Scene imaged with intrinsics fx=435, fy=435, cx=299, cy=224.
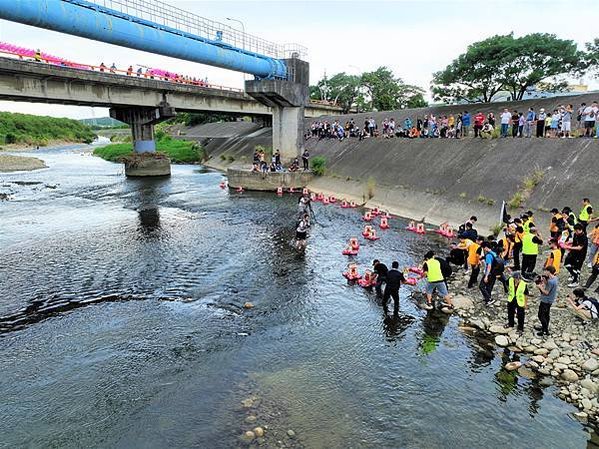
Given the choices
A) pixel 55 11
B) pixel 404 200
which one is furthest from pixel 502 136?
pixel 55 11

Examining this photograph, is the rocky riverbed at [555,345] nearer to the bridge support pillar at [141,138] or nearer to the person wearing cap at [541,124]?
the person wearing cap at [541,124]

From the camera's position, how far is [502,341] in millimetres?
12297

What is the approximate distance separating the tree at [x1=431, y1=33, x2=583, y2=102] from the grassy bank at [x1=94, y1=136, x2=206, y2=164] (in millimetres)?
41697

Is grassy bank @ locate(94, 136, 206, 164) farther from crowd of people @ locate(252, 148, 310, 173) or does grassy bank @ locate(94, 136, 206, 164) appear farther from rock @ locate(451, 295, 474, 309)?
rock @ locate(451, 295, 474, 309)

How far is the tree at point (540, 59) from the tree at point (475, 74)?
903 mm

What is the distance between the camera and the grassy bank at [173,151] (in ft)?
232

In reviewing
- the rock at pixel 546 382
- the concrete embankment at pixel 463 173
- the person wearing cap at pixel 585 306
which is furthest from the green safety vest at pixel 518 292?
the concrete embankment at pixel 463 173

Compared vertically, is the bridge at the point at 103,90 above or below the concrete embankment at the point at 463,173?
above

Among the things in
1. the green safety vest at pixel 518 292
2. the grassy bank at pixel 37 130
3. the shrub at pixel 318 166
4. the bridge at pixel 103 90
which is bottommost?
the green safety vest at pixel 518 292

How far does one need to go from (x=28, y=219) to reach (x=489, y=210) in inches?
1125

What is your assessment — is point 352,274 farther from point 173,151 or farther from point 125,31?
point 173,151

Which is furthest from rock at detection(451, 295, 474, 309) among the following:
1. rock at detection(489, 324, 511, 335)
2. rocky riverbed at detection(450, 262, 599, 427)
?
rock at detection(489, 324, 511, 335)

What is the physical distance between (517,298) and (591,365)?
2.34 metres

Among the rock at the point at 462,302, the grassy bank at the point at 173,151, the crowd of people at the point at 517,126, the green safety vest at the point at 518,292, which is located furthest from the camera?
the grassy bank at the point at 173,151
